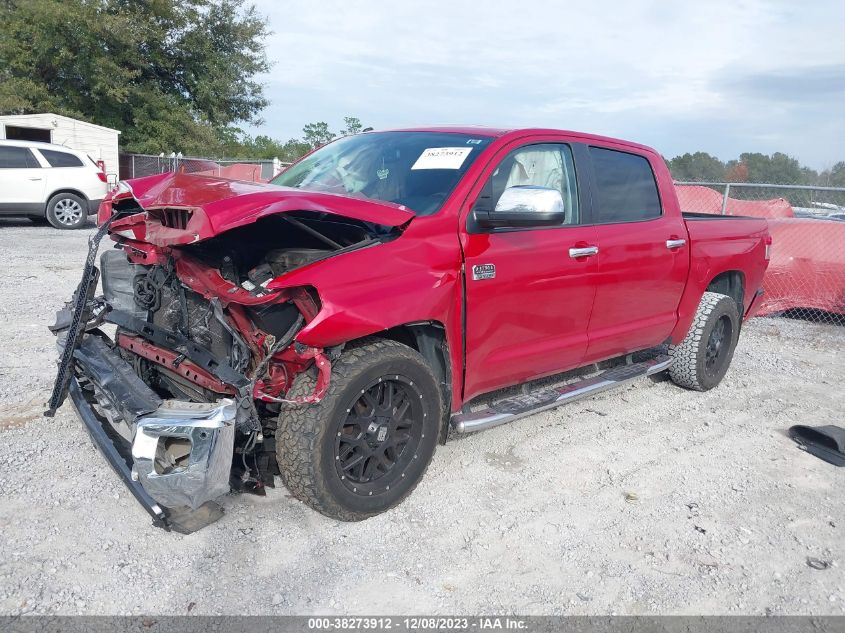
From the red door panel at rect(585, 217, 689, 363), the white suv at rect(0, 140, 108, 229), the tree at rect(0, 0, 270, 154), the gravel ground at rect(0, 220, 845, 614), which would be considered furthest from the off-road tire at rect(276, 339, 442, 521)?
the tree at rect(0, 0, 270, 154)

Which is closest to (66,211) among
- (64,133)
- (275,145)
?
(64,133)

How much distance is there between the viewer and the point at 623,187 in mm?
4586

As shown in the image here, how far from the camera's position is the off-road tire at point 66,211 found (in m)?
13.7

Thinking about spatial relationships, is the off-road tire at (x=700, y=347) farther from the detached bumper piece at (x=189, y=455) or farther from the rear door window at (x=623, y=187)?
the detached bumper piece at (x=189, y=455)

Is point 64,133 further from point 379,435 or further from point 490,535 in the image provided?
point 490,535

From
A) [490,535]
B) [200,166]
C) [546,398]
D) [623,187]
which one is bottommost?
[490,535]

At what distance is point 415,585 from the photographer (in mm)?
2854

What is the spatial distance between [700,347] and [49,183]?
42.8 feet

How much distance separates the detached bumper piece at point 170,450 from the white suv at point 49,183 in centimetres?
1222

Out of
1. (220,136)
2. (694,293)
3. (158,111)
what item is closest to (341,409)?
(694,293)

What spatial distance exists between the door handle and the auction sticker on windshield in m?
0.87

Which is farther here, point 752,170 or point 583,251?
point 752,170

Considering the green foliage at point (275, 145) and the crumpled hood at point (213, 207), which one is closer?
the crumpled hood at point (213, 207)

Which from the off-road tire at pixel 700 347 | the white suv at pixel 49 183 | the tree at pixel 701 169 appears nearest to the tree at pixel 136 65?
the white suv at pixel 49 183
